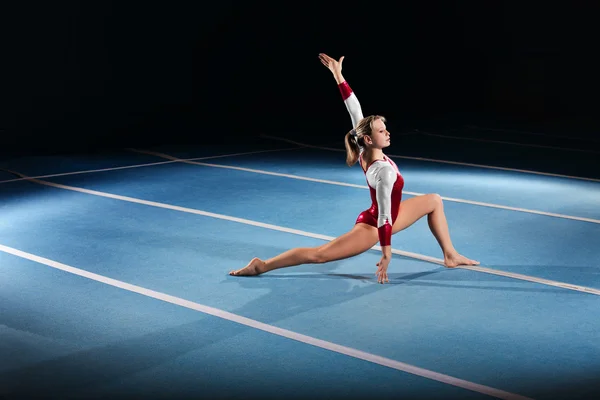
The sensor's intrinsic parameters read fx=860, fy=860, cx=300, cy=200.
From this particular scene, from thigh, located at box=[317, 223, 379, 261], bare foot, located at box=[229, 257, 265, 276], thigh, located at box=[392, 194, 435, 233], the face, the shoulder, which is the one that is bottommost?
bare foot, located at box=[229, 257, 265, 276]

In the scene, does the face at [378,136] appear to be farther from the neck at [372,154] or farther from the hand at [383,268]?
the hand at [383,268]

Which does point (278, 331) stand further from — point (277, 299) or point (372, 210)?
point (372, 210)

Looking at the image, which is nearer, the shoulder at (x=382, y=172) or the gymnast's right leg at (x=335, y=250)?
the shoulder at (x=382, y=172)

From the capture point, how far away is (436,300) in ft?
17.8

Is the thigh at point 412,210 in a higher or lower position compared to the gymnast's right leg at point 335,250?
higher

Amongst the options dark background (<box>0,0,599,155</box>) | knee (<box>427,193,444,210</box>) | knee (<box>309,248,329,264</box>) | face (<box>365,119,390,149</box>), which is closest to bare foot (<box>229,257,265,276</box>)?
knee (<box>309,248,329,264</box>)

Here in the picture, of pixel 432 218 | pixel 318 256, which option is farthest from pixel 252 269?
pixel 432 218

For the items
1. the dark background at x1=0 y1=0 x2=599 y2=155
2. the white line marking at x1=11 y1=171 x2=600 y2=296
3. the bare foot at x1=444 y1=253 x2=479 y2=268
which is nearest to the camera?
the white line marking at x1=11 y1=171 x2=600 y2=296

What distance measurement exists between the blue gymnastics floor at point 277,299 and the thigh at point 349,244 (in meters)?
0.20

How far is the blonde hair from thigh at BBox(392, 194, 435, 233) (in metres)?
0.53

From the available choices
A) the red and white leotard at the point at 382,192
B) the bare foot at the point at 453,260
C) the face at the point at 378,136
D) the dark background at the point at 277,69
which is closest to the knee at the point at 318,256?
the red and white leotard at the point at 382,192

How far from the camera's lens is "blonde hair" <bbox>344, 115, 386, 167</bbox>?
5.68 metres

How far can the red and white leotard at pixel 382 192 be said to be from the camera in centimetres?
548

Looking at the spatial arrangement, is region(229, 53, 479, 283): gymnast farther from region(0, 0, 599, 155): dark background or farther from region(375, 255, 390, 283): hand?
region(0, 0, 599, 155): dark background
